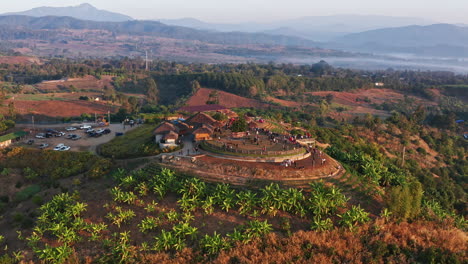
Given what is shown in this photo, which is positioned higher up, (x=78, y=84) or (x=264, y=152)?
(x=264, y=152)

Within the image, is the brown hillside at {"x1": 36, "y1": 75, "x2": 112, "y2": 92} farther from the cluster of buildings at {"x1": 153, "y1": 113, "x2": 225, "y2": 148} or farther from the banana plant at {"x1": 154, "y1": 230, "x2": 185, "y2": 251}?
the banana plant at {"x1": 154, "y1": 230, "x2": 185, "y2": 251}

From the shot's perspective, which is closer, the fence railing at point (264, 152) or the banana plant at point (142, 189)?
the banana plant at point (142, 189)

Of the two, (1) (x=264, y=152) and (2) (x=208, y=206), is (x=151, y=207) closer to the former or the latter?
(2) (x=208, y=206)

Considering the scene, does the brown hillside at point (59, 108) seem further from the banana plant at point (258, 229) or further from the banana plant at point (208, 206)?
the banana plant at point (258, 229)

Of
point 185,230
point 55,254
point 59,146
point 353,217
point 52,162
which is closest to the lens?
point 55,254

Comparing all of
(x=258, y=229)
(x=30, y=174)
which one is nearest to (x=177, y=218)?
(x=258, y=229)

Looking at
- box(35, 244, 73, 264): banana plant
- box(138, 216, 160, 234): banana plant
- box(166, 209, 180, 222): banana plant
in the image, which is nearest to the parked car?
box(35, 244, 73, 264): banana plant

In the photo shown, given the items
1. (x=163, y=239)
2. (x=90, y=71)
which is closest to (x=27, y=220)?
(x=163, y=239)

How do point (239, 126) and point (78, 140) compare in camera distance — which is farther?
point (78, 140)

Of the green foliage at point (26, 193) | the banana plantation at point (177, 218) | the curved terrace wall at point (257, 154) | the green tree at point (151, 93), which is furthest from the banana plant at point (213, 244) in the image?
the green tree at point (151, 93)
